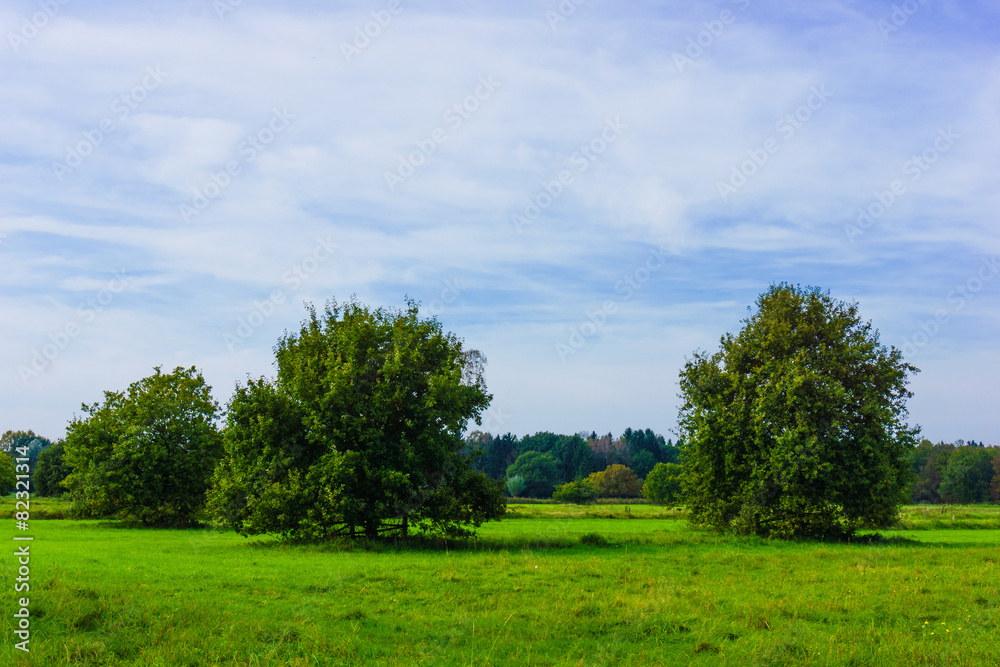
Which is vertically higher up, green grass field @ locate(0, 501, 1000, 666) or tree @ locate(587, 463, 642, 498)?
green grass field @ locate(0, 501, 1000, 666)

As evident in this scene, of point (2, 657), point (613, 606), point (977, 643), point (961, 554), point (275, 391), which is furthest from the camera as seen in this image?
point (275, 391)

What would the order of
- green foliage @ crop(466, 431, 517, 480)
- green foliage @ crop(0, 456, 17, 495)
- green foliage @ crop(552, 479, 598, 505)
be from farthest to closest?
green foliage @ crop(466, 431, 517, 480)
green foliage @ crop(552, 479, 598, 505)
green foliage @ crop(0, 456, 17, 495)

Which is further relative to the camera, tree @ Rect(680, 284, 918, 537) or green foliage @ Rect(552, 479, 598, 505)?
green foliage @ Rect(552, 479, 598, 505)

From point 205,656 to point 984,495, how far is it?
167 m

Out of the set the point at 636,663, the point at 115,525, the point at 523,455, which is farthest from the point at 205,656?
the point at 523,455

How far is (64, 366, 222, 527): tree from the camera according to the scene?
156 feet

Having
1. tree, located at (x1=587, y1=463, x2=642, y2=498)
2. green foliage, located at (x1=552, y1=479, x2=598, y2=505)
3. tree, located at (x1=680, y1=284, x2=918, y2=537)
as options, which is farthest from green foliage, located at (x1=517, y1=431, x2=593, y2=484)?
tree, located at (x1=680, y1=284, x2=918, y2=537)

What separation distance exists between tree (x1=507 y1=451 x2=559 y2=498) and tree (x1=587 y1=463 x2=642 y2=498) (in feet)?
26.4

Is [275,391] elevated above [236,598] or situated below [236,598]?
above

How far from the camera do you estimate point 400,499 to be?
103 ft

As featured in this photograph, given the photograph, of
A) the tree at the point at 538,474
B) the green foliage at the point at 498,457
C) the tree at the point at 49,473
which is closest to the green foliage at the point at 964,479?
the tree at the point at 538,474

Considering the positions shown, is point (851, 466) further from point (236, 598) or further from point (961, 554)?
point (236, 598)

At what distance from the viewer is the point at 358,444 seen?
32156 mm

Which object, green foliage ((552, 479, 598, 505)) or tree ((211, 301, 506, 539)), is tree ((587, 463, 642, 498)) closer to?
green foliage ((552, 479, 598, 505))
